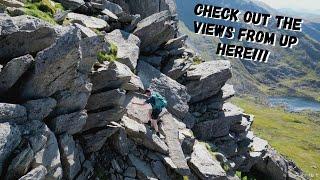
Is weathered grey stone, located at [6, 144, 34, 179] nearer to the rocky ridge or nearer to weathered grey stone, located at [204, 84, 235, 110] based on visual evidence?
the rocky ridge

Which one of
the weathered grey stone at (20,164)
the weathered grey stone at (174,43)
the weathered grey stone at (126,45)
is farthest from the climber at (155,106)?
the weathered grey stone at (20,164)

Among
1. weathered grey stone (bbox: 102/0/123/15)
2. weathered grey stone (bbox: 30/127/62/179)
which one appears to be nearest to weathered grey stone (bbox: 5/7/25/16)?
weathered grey stone (bbox: 30/127/62/179)

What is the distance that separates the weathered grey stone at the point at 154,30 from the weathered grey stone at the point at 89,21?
397 cm

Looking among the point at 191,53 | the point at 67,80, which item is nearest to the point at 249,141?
the point at 191,53

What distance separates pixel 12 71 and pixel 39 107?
8.39ft

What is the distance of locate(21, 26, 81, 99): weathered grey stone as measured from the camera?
2509cm

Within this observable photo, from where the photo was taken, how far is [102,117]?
31.6 m

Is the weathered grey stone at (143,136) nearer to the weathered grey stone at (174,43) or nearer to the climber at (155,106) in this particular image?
the climber at (155,106)

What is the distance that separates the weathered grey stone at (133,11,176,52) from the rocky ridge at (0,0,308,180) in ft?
0.33

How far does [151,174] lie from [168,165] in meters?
1.96

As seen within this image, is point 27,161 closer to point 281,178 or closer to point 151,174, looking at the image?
point 151,174

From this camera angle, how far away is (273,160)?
2154 inches

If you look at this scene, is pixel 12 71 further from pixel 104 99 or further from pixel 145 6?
pixel 145 6

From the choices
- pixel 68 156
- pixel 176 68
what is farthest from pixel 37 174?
pixel 176 68
